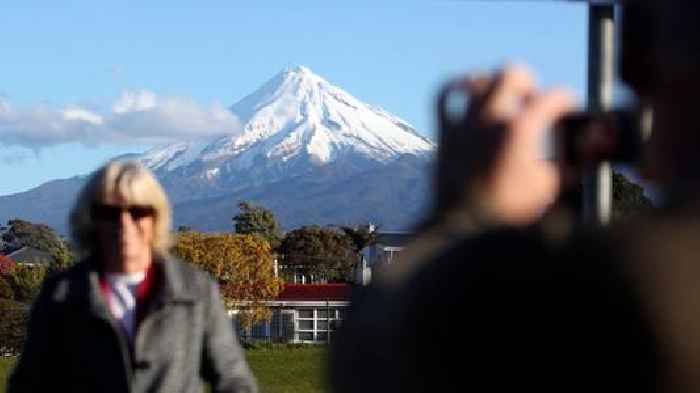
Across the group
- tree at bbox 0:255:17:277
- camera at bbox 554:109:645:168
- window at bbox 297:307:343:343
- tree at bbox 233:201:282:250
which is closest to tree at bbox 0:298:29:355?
tree at bbox 0:255:17:277

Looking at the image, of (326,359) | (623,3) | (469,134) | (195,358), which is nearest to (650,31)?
(623,3)

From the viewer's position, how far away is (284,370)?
40844 millimetres

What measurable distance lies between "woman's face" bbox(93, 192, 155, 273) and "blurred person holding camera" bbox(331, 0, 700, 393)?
143 inches

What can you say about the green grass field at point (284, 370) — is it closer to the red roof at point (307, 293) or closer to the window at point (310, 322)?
the red roof at point (307, 293)

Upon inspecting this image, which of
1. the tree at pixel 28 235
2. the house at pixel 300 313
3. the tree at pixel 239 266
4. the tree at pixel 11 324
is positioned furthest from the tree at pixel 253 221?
the tree at pixel 11 324

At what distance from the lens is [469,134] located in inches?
63.2

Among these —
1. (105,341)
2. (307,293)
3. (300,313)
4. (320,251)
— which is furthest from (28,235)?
(105,341)

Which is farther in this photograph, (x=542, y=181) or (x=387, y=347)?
(x=542, y=181)

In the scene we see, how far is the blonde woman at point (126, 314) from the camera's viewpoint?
5035mm

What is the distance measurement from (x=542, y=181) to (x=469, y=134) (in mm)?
86

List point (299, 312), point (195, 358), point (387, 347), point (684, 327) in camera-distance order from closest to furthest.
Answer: point (684, 327) < point (387, 347) < point (195, 358) < point (299, 312)

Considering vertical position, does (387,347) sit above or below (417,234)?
below

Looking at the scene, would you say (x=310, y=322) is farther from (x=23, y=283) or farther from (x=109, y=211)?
(x=109, y=211)

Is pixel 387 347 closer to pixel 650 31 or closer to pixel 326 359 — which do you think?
pixel 326 359
